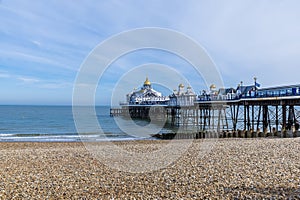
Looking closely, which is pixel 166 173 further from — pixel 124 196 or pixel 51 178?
pixel 51 178

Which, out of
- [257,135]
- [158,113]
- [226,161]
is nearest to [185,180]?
[226,161]

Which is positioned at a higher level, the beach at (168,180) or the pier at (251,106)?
the pier at (251,106)

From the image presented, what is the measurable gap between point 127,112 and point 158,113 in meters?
13.8

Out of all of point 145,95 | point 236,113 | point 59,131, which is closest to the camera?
point 236,113

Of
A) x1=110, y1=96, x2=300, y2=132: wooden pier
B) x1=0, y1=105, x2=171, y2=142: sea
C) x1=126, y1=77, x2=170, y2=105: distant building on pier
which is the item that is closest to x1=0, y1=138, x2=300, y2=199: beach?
x1=110, y1=96, x2=300, y2=132: wooden pier

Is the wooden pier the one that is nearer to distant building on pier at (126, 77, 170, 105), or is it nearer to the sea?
distant building on pier at (126, 77, 170, 105)

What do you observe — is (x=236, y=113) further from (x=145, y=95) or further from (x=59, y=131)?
(x=145, y=95)

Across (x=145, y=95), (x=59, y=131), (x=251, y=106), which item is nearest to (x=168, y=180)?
(x=251, y=106)

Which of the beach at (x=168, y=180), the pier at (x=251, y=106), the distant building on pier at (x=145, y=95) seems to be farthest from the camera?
the distant building on pier at (x=145, y=95)

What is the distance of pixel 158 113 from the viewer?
49906mm

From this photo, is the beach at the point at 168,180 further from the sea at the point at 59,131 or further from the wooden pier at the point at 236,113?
the sea at the point at 59,131

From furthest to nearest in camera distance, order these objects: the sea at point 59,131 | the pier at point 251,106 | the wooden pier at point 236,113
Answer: the sea at point 59,131
the wooden pier at point 236,113
the pier at point 251,106

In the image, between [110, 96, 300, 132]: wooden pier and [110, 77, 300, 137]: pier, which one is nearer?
[110, 77, 300, 137]: pier

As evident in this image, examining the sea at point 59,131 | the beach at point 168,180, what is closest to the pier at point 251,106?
the sea at point 59,131
